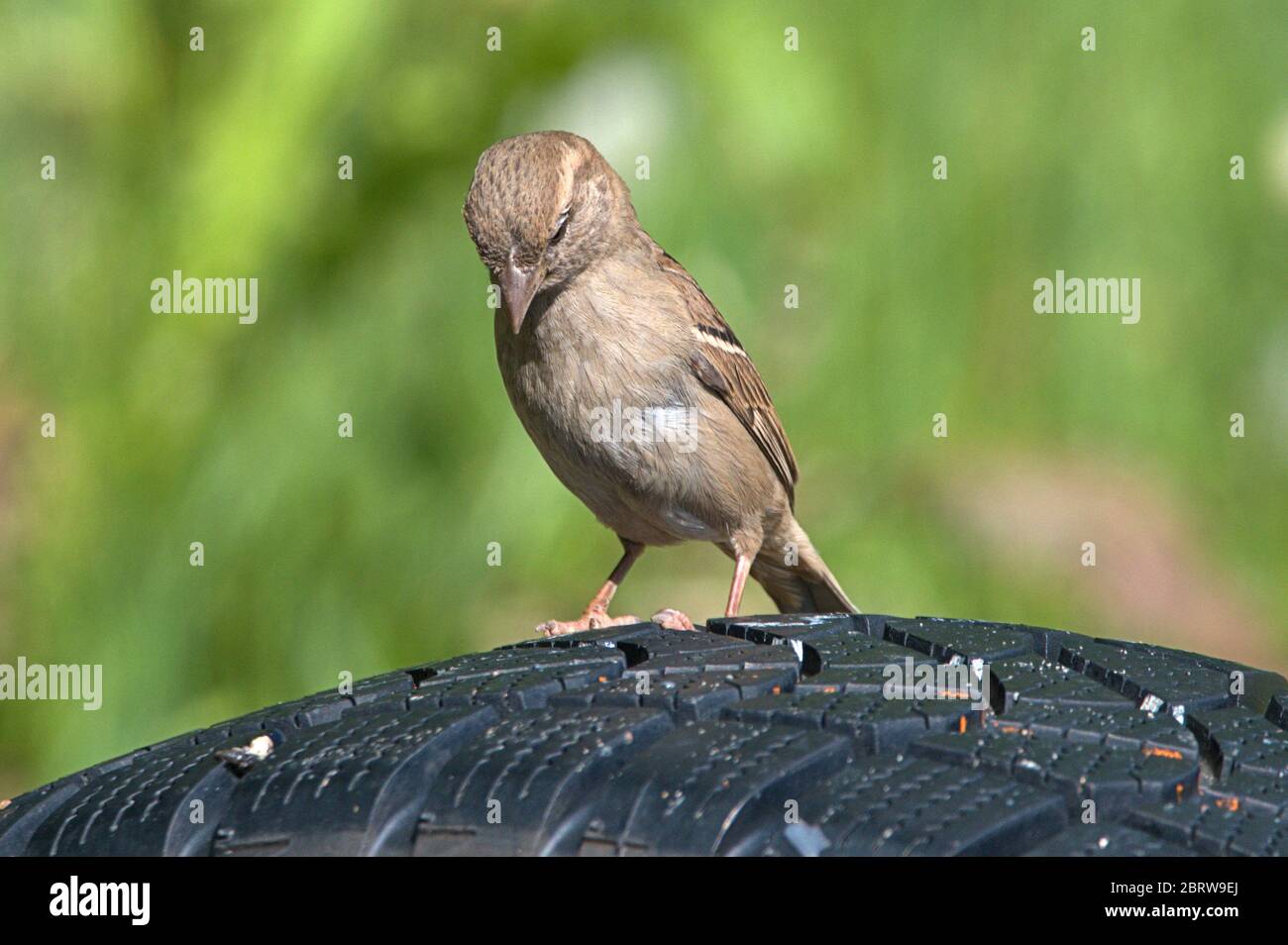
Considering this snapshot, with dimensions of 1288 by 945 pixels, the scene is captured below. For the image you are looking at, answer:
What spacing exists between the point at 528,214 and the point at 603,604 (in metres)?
1.59

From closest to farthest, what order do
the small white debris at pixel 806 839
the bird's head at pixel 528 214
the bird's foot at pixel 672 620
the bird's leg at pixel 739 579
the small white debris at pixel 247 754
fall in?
the small white debris at pixel 806 839
the small white debris at pixel 247 754
the bird's foot at pixel 672 620
the bird's head at pixel 528 214
the bird's leg at pixel 739 579

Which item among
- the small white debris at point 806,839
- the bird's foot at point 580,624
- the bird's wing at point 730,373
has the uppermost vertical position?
the bird's wing at point 730,373

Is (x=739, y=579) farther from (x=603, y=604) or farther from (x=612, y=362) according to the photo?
(x=612, y=362)

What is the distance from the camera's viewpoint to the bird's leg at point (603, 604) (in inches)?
185

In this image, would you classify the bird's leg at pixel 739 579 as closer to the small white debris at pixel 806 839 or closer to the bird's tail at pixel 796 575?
the bird's tail at pixel 796 575

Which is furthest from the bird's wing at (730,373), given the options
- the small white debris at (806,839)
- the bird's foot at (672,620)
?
the small white debris at (806,839)

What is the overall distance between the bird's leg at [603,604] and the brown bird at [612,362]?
0.01 metres

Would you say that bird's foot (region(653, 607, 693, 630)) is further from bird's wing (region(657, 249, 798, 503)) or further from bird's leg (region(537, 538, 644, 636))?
bird's wing (region(657, 249, 798, 503))

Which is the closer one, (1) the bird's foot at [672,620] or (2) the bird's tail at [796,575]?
(1) the bird's foot at [672,620]

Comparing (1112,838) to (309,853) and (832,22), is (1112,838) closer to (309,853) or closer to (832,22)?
(309,853)

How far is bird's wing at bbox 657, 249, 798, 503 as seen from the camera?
486cm

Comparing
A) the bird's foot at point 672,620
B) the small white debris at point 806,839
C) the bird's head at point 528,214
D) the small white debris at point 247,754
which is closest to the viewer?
the small white debris at point 806,839

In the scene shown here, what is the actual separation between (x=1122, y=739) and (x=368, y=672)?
3.61 meters
